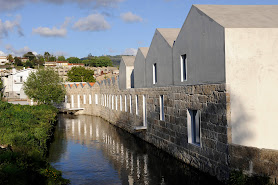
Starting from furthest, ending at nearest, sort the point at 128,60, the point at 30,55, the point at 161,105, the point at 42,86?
the point at 30,55
the point at 42,86
the point at 128,60
the point at 161,105

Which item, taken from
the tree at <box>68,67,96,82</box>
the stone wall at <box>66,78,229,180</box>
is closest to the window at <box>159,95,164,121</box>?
the stone wall at <box>66,78,229,180</box>

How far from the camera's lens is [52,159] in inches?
573

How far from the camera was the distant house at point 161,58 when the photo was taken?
50.2 feet

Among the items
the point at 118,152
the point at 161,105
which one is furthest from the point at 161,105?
the point at 118,152

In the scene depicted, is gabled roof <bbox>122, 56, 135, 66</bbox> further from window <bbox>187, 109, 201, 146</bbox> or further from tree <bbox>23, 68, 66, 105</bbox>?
tree <bbox>23, 68, 66, 105</bbox>

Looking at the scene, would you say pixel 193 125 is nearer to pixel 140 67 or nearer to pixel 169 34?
pixel 169 34

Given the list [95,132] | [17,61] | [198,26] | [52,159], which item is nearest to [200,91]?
[198,26]

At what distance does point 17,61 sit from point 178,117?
464 feet

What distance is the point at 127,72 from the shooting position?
80.3ft

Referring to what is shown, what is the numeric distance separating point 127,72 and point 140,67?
160 inches

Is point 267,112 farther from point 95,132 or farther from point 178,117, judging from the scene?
point 95,132

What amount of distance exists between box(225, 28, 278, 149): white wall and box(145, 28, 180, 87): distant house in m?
5.45

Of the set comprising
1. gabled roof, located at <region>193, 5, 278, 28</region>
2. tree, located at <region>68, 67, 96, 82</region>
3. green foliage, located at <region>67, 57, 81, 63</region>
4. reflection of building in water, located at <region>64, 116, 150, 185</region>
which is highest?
green foliage, located at <region>67, 57, 81, 63</region>

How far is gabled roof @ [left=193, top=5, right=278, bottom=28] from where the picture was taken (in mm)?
9836
